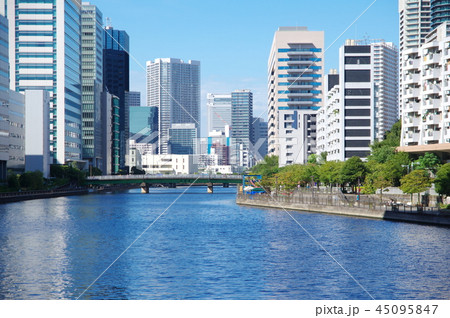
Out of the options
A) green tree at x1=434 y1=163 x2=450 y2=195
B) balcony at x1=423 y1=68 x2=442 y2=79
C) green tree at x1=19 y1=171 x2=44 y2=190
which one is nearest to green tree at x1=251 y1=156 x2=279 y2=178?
green tree at x1=19 y1=171 x2=44 y2=190

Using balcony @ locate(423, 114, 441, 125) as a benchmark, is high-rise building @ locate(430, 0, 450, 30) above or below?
above

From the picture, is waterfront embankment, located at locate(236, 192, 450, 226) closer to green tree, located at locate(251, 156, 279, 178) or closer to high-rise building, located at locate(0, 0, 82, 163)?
green tree, located at locate(251, 156, 279, 178)

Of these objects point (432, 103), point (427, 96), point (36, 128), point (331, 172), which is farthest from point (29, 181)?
point (432, 103)

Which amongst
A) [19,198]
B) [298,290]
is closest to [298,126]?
[19,198]

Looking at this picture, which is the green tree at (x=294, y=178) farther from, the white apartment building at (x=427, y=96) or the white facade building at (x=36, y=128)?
the white facade building at (x=36, y=128)

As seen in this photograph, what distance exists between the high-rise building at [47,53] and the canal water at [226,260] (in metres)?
109

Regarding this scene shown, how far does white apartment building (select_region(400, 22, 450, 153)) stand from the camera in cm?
8631

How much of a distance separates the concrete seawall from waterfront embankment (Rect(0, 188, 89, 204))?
137 feet

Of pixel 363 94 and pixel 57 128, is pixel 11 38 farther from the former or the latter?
pixel 363 94

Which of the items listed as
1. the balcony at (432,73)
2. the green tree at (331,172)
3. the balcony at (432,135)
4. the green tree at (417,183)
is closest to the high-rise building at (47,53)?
the green tree at (331,172)

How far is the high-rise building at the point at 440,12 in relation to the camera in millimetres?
194750

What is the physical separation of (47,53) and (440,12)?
127 m

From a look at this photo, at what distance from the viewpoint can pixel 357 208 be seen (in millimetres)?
69812

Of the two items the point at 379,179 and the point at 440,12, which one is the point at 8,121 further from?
the point at 440,12
